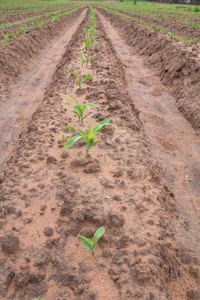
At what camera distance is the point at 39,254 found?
1.57 m

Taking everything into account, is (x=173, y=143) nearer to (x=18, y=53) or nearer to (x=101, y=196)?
(x=101, y=196)

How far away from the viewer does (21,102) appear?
175 inches

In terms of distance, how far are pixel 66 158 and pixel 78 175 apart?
34 cm

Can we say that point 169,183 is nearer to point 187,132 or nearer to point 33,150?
point 187,132

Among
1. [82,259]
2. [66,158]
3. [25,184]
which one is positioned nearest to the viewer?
[82,259]

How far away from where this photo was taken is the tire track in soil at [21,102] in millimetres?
3375

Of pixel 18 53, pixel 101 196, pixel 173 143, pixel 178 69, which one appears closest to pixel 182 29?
pixel 178 69

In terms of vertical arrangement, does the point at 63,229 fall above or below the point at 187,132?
below

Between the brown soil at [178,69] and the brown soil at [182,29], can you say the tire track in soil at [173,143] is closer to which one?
the brown soil at [178,69]

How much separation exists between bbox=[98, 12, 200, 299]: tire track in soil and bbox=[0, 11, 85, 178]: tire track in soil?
213cm

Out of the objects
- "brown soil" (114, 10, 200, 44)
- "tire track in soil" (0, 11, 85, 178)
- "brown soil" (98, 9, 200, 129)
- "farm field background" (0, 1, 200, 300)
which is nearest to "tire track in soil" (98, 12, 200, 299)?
"farm field background" (0, 1, 200, 300)

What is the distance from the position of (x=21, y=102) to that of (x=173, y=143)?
3131mm

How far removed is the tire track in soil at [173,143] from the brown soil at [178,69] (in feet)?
0.51

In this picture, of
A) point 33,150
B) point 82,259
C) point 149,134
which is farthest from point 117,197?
point 149,134
